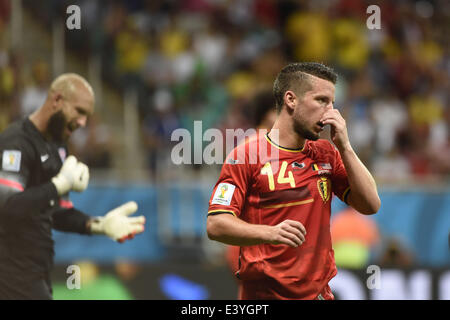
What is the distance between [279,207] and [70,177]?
1773 mm

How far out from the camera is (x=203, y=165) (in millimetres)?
11781

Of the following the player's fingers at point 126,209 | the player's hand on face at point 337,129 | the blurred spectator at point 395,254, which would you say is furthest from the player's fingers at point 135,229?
the blurred spectator at point 395,254

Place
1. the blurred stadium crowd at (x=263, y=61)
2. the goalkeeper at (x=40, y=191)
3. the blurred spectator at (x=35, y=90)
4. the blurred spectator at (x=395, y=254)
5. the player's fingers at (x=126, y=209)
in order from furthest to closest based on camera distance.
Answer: the blurred stadium crowd at (x=263, y=61), the blurred spectator at (x=35, y=90), the blurred spectator at (x=395, y=254), the player's fingers at (x=126, y=209), the goalkeeper at (x=40, y=191)

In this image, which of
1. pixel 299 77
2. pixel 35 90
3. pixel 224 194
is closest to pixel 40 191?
pixel 224 194

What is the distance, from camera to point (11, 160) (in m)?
5.50

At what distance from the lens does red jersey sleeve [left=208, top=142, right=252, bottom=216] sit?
452cm

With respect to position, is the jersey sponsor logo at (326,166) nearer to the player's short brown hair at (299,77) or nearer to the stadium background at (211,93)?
the player's short brown hair at (299,77)

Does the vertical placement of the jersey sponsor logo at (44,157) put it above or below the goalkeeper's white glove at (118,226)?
above

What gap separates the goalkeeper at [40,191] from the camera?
5477 mm

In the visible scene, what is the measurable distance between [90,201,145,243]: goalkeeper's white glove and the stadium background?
3.54 m

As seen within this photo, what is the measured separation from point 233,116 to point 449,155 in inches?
145

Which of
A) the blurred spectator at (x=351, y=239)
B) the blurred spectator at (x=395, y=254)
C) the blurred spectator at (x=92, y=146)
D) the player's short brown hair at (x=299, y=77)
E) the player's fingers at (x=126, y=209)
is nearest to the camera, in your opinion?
the player's short brown hair at (x=299, y=77)

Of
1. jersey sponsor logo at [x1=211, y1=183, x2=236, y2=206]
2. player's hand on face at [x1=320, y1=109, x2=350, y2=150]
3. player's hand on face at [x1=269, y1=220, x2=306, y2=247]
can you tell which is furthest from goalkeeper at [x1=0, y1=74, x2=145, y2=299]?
player's hand on face at [x1=320, y1=109, x2=350, y2=150]
